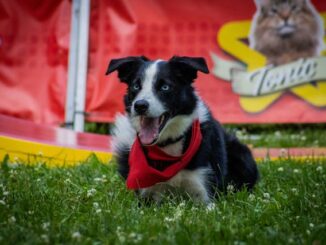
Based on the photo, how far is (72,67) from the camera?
283 inches

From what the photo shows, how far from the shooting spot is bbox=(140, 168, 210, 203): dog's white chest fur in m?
4.03

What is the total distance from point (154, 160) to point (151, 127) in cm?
25

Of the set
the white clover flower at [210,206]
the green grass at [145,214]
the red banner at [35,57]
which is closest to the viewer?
the green grass at [145,214]

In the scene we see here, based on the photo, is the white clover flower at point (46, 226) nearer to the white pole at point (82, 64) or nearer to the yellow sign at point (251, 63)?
the white pole at point (82, 64)

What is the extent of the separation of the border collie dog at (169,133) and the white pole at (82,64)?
2823 millimetres

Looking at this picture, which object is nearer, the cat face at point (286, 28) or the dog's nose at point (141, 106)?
the dog's nose at point (141, 106)

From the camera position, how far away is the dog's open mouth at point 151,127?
391 centimetres

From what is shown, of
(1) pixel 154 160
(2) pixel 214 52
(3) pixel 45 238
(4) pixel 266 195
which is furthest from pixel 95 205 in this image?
(2) pixel 214 52

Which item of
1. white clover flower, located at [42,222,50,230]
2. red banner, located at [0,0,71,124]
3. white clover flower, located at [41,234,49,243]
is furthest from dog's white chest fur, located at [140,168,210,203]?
red banner, located at [0,0,71,124]

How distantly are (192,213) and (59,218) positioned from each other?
0.76m

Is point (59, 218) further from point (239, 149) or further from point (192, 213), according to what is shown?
point (239, 149)

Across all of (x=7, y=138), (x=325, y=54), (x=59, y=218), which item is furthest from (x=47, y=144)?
(x=325, y=54)

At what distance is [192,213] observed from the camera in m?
3.54

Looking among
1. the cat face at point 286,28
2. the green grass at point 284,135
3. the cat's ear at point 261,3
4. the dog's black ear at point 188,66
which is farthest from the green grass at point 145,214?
the cat's ear at point 261,3
